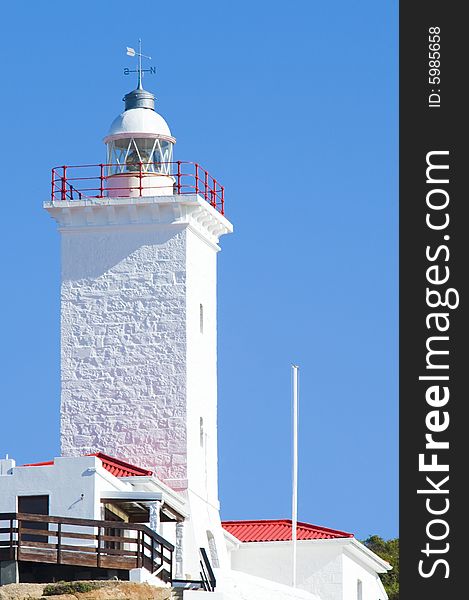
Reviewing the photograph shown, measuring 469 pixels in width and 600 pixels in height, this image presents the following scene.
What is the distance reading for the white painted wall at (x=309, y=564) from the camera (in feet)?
148

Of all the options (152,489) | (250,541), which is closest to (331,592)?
(250,541)

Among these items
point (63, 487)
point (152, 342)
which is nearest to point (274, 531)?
point (152, 342)

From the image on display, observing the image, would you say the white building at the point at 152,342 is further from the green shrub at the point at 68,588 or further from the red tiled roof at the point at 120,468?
the green shrub at the point at 68,588

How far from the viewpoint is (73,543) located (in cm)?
3716

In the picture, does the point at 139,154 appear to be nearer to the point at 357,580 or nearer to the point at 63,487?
the point at 63,487

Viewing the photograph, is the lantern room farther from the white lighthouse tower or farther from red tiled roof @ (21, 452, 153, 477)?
red tiled roof @ (21, 452, 153, 477)

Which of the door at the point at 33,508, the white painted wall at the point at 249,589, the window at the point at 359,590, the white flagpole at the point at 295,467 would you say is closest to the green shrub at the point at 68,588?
the white painted wall at the point at 249,589

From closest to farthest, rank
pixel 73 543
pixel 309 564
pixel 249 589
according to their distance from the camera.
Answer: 1. pixel 73 543
2. pixel 249 589
3. pixel 309 564

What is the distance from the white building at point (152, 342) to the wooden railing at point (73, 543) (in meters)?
4.27

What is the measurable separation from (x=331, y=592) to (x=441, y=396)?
17.5 meters

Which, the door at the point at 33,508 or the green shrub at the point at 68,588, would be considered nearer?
the green shrub at the point at 68,588

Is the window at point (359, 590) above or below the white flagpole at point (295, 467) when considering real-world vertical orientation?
below

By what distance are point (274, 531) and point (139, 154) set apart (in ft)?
28.7

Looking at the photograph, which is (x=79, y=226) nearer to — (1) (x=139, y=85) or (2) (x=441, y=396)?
(1) (x=139, y=85)
